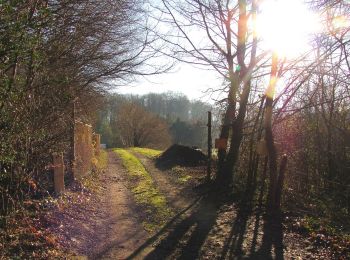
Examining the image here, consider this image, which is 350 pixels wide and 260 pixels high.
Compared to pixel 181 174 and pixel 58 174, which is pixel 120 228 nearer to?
pixel 58 174

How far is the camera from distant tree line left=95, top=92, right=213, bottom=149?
5678cm

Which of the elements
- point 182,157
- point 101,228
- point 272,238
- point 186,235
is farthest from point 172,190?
point 182,157

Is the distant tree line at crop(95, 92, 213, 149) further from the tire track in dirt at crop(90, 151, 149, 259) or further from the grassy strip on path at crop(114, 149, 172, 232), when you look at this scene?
the tire track in dirt at crop(90, 151, 149, 259)

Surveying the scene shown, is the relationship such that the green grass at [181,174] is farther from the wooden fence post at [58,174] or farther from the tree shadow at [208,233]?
the wooden fence post at [58,174]

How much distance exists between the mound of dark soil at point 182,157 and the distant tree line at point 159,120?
39.7 feet

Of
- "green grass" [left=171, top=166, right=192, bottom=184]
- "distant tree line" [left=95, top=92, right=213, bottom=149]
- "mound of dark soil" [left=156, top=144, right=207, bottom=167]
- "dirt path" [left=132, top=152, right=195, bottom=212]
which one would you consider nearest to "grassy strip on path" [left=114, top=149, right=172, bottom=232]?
"dirt path" [left=132, top=152, right=195, bottom=212]

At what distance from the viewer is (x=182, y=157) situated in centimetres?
2653

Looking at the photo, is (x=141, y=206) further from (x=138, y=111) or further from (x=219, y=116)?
(x=138, y=111)

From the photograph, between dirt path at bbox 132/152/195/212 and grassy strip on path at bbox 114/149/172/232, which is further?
dirt path at bbox 132/152/195/212

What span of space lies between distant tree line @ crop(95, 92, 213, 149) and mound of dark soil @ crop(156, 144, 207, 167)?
12.1 meters

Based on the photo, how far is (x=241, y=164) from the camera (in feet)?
48.2

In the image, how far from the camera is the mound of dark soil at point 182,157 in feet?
82.1

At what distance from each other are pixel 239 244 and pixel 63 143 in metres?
6.04

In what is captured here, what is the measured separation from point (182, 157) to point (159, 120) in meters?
32.3
